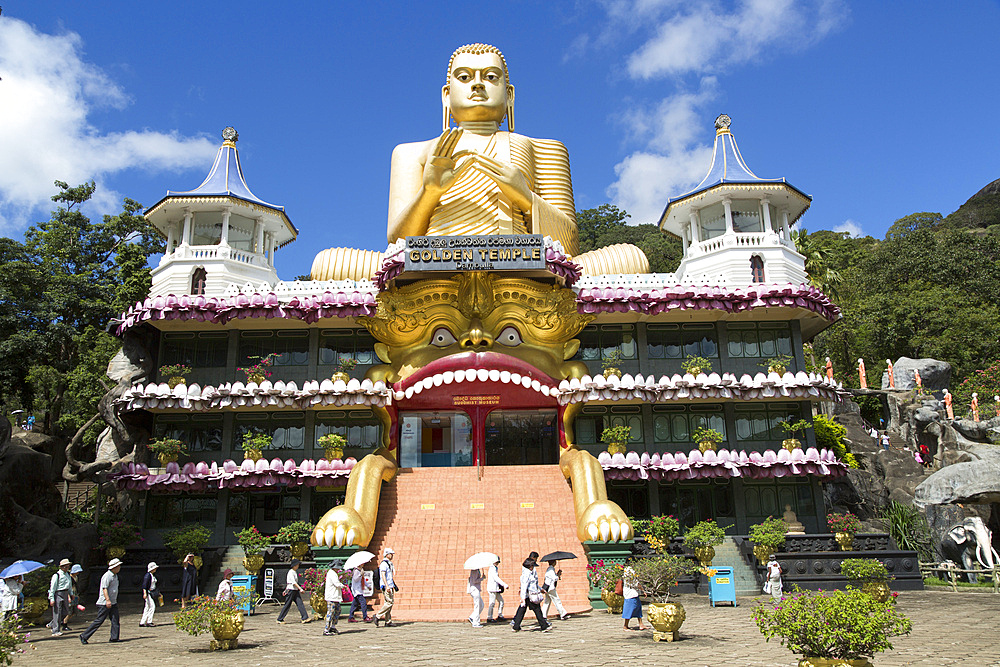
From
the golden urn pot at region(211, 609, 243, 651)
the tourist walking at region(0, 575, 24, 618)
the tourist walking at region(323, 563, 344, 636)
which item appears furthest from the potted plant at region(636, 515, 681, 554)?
the tourist walking at region(0, 575, 24, 618)

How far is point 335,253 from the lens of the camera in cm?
2839

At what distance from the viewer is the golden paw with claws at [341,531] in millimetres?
17531

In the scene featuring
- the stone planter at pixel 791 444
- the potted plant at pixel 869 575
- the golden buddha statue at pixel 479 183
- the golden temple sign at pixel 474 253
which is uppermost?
the golden buddha statue at pixel 479 183

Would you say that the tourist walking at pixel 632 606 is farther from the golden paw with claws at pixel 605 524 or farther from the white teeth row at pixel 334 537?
the white teeth row at pixel 334 537

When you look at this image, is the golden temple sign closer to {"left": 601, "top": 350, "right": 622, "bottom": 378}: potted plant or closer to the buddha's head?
{"left": 601, "top": 350, "right": 622, "bottom": 378}: potted plant

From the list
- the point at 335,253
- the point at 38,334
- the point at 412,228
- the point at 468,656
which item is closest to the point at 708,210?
the point at 412,228

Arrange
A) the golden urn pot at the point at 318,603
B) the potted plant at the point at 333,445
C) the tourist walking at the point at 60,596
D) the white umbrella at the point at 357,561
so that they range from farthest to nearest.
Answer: the potted plant at the point at 333,445 < the golden urn pot at the point at 318,603 < the white umbrella at the point at 357,561 < the tourist walking at the point at 60,596

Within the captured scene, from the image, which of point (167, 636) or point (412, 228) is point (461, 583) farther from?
point (412, 228)

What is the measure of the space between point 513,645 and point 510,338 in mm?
13499

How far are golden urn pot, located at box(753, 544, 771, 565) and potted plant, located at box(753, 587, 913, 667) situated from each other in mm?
12594

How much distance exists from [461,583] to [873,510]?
18.5m

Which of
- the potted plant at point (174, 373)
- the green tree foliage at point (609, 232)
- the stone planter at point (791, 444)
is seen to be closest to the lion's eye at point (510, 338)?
the stone planter at point (791, 444)

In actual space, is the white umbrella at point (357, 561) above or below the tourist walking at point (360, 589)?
above

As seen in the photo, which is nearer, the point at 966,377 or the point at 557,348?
the point at 557,348
